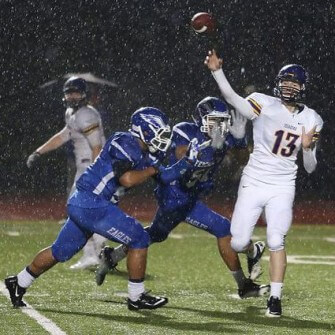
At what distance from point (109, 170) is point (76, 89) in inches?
86.3

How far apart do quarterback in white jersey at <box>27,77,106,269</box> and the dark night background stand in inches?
246

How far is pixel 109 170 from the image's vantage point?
21.4ft

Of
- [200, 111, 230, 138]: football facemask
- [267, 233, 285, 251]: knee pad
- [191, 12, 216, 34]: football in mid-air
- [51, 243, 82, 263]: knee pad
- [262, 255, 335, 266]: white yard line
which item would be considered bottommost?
[262, 255, 335, 266]: white yard line

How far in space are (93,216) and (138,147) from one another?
43cm

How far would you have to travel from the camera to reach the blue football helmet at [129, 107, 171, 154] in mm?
6531

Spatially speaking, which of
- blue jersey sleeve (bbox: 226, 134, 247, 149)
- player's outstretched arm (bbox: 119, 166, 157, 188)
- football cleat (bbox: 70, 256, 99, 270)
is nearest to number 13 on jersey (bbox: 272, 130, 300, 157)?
blue jersey sleeve (bbox: 226, 134, 247, 149)

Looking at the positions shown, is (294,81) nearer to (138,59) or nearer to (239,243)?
(239,243)

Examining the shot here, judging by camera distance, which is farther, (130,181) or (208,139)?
(208,139)

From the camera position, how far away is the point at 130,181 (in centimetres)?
644

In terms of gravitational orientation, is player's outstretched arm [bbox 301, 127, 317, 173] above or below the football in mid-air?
below

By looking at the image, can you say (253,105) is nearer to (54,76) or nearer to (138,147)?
(138,147)

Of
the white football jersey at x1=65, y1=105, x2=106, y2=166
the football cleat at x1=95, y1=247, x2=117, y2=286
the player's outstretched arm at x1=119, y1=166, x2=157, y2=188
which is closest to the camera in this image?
the player's outstretched arm at x1=119, y1=166, x2=157, y2=188

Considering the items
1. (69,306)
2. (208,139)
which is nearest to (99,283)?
(69,306)

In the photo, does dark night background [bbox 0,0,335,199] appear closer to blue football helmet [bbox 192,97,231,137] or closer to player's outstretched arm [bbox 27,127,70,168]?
player's outstretched arm [bbox 27,127,70,168]
